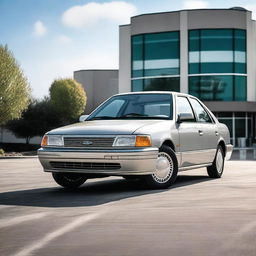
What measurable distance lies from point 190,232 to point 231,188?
4562mm

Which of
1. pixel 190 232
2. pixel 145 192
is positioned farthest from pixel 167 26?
pixel 190 232

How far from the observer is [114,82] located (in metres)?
63.5

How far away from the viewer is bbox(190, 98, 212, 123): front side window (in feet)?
39.8

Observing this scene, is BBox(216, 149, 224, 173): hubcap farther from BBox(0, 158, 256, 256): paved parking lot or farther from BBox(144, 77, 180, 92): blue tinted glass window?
BBox(144, 77, 180, 92): blue tinted glass window

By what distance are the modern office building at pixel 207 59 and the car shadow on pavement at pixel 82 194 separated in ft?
104

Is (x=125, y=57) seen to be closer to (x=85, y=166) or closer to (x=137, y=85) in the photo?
(x=137, y=85)

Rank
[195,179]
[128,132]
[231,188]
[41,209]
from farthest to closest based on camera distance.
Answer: [195,179] < [231,188] < [128,132] < [41,209]

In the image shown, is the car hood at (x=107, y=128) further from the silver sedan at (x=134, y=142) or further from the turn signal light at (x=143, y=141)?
the turn signal light at (x=143, y=141)

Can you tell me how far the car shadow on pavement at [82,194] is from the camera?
8.59 m

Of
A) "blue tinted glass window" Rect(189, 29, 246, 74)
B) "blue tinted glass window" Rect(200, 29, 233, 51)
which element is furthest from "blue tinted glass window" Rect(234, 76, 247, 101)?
"blue tinted glass window" Rect(200, 29, 233, 51)

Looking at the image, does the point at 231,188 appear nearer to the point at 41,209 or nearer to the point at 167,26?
the point at 41,209

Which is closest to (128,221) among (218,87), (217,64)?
(218,87)

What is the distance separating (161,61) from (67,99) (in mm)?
13367

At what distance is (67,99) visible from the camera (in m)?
54.5
